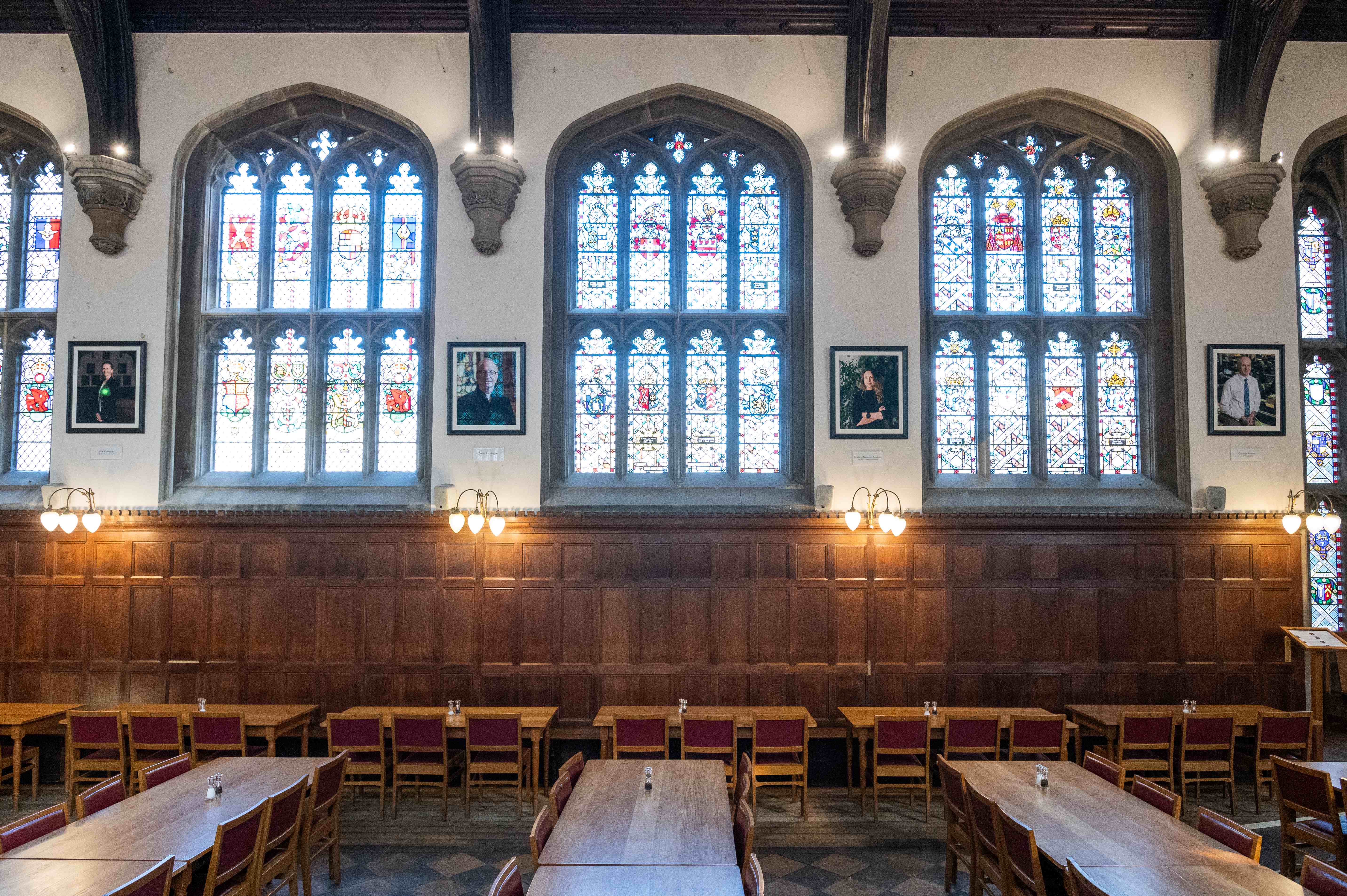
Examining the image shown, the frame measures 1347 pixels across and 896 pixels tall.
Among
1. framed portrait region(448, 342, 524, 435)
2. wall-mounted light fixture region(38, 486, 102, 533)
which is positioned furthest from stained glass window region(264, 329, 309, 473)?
framed portrait region(448, 342, 524, 435)

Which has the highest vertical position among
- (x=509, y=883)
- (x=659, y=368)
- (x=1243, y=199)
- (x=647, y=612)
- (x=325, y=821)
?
(x=1243, y=199)

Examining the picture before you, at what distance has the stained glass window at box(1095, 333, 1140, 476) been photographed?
1038cm

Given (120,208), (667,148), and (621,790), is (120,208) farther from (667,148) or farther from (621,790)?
(621,790)

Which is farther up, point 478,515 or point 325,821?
point 478,515

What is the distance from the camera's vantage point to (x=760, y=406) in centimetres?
1035

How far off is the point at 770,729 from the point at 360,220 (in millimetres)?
7706

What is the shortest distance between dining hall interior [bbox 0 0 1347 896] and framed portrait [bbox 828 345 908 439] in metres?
0.04

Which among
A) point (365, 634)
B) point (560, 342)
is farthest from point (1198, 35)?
point (365, 634)

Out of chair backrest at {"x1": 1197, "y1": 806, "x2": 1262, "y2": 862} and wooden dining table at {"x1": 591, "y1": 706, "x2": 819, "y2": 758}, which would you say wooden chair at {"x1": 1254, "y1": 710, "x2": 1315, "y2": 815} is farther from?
wooden dining table at {"x1": 591, "y1": 706, "x2": 819, "y2": 758}

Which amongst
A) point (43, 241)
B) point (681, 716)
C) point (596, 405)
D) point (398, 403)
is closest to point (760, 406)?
Answer: point (596, 405)

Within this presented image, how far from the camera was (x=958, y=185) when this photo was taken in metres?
10.6

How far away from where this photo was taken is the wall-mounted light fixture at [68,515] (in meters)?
9.12

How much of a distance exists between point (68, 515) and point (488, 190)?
5765 mm

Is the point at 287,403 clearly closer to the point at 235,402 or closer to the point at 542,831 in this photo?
the point at 235,402
